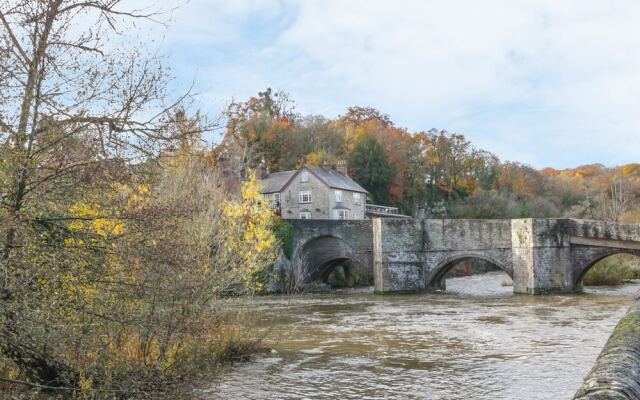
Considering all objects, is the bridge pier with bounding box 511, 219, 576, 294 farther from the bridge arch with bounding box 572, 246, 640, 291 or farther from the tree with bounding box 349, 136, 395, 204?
the tree with bounding box 349, 136, 395, 204

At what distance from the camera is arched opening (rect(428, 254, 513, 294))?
29984mm

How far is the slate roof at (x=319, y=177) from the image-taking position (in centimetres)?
4441

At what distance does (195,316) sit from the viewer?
892 centimetres

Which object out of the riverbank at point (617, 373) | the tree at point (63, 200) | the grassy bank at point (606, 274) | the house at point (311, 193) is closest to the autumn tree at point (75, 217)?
the tree at point (63, 200)

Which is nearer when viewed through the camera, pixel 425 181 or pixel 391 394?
pixel 391 394

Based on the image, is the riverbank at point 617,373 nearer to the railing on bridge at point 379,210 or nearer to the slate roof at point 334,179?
the slate roof at point 334,179

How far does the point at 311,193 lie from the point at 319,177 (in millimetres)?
1588

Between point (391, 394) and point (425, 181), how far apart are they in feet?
163

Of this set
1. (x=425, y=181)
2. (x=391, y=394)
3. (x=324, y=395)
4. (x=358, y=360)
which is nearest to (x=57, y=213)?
(x=324, y=395)

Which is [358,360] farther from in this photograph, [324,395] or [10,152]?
[10,152]

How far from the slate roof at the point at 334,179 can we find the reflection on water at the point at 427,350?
2023 cm

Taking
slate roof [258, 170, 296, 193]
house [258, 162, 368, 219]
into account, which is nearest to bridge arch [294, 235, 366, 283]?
house [258, 162, 368, 219]

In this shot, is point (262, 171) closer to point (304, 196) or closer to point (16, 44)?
point (304, 196)

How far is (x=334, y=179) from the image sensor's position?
4588 cm
